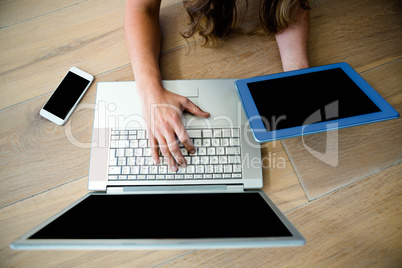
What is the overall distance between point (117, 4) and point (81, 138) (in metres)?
0.43

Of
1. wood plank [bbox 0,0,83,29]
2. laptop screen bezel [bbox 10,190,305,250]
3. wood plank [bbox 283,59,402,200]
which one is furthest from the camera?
wood plank [bbox 0,0,83,29]

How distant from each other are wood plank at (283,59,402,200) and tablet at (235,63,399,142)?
5.1 inches

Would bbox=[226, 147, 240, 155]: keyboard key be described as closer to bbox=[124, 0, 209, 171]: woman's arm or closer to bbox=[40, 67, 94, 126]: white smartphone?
bbox=[124, 0, 209, 171]: woman's arm

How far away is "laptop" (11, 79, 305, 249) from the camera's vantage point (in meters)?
0.37

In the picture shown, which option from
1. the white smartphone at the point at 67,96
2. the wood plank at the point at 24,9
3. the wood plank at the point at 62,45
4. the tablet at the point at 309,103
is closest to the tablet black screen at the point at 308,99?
the tablet at the point at 309,103

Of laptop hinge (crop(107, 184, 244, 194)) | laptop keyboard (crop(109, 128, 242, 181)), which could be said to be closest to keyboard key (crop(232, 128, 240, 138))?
laptop keyboard (crop(109, 128, 242, 181))

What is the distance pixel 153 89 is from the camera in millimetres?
591

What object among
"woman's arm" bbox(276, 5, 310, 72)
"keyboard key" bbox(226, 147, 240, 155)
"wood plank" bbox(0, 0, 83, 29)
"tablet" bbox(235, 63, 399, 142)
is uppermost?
"wood plank" bbox(0, 0, 83, 29)

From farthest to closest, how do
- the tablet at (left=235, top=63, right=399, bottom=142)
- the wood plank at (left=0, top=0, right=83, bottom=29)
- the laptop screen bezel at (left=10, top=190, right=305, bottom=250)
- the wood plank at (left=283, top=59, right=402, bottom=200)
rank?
the wood plank at (left=0, top=0, right=83, bottom=29) → the wood plank at (left=283, top=59, right=402, bottom=200) → the tablet at (left=235, top=63, right=399, bottom=142) → the laptop screen bezel at (left=10, top=190, right=305, bottom=250)

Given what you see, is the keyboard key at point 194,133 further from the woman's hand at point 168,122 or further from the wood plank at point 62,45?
the wood plank at point 62,45

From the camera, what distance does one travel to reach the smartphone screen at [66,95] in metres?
0.61

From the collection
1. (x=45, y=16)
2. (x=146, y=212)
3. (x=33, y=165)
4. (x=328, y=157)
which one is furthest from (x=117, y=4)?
(x=328, y=157)

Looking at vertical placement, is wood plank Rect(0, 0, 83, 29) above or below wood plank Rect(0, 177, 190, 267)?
above

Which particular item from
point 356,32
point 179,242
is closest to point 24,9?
point 179,242
